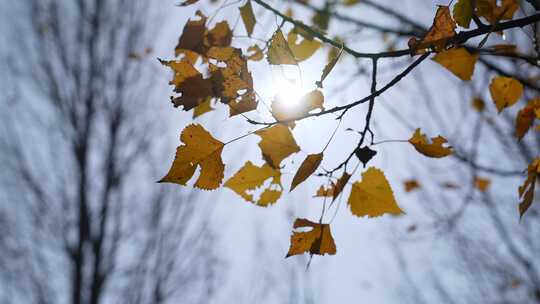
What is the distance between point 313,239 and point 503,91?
A: 18.7 inches

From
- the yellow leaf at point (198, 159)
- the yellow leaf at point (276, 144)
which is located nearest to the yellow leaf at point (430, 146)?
the yellow leaf at point (276, 144)

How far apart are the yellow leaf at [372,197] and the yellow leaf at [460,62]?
0.23 meters

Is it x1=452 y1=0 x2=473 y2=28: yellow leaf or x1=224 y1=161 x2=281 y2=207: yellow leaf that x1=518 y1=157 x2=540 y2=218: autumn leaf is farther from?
x1=224 y1=161 x2=281 y2=207: yellow leaf

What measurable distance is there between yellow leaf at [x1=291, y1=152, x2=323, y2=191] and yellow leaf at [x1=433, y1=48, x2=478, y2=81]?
0.97 feet

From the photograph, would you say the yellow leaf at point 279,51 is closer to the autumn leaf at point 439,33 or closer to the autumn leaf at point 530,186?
the autumn leaf at point 439,33

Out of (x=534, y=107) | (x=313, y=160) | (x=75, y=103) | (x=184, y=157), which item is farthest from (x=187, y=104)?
(x=75, y=103)

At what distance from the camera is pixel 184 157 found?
596 millimetres

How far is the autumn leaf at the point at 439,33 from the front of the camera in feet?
1.73

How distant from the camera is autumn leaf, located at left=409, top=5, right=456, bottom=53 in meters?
0.53

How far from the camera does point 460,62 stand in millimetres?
713

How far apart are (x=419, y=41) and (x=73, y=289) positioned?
299 centimetres

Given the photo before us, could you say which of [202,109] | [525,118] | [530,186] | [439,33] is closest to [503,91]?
[525,118]

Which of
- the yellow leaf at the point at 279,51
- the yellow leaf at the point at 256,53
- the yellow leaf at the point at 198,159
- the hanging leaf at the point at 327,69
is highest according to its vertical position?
the yellow leaf at the point at 256,53

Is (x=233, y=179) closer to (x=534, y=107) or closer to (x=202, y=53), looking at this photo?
(x=202, y=53)
